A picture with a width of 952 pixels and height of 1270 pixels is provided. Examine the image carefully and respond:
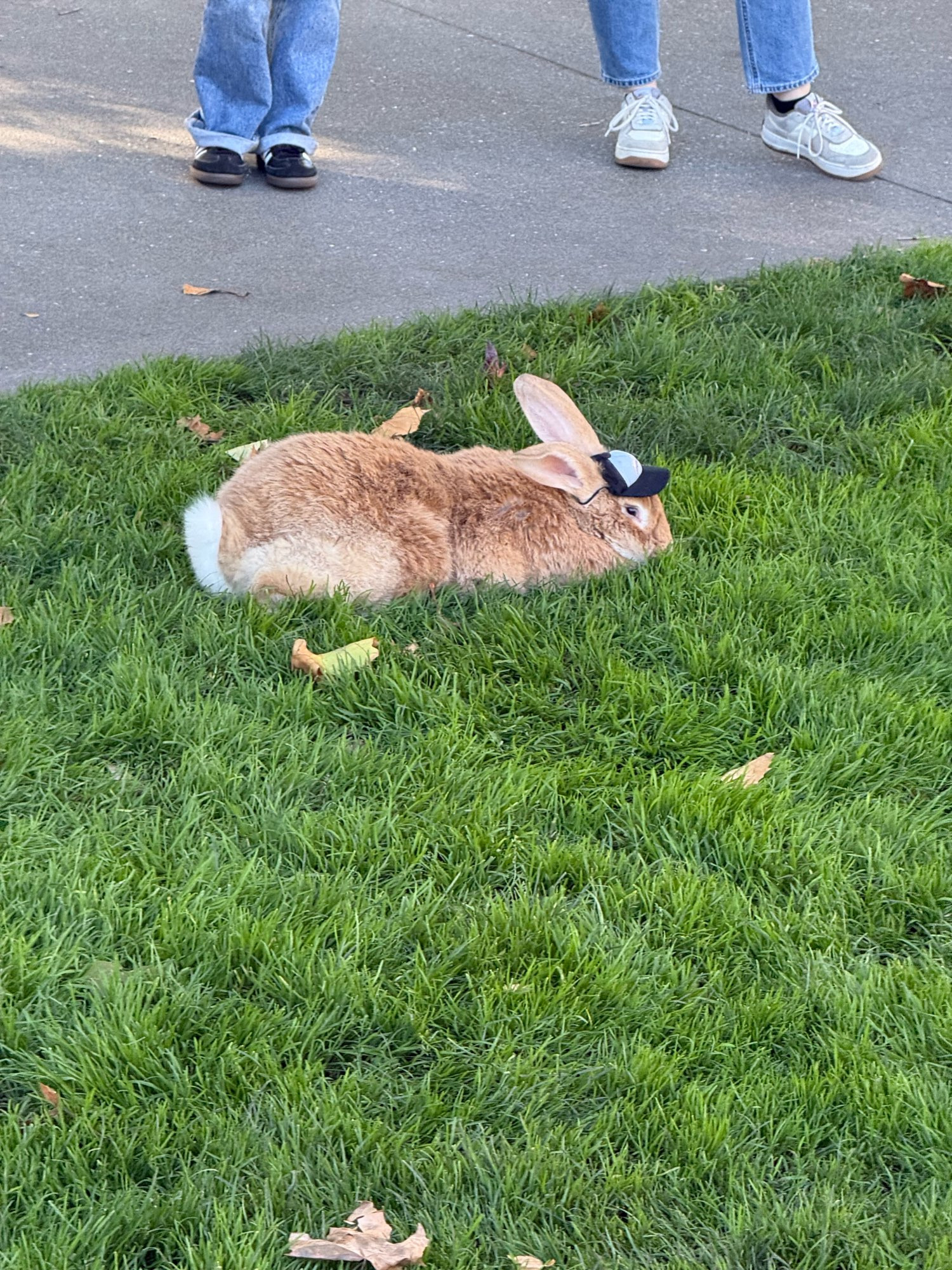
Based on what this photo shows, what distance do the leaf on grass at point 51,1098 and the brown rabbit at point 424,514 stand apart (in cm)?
154

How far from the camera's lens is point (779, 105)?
677cm

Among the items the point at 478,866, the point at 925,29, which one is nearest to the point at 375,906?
the point at 478,866

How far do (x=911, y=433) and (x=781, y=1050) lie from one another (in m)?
2.58

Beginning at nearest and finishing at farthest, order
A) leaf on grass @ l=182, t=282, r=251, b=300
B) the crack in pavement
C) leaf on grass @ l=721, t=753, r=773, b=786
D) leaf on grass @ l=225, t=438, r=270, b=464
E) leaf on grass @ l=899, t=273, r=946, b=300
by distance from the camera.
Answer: leaf on grass @ l=721, t=753, r=773, b=786
leaf on grass @ l=225, t=438, r=270, b=464
leaf on grass @ l=899, t=273, r=946, b=300
leaf on grass @ l=182, t=282, r=251, b=300
the crack in pavement

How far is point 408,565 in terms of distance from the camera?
12.0 ft

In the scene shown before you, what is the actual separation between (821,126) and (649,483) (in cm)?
376

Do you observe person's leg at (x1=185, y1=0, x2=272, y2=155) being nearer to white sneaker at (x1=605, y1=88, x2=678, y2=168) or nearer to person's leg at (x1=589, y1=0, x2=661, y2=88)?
person's leg at (x1=589, y1=0, x2=661, y2=88)

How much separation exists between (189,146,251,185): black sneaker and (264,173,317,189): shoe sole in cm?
17

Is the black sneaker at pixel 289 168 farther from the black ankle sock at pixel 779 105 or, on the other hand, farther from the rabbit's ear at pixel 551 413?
the rabbit's ear at pixel 551 413

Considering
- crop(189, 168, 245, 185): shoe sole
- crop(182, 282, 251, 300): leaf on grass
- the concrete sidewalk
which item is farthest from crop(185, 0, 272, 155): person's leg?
crop(182, 282, 251, 300): leaf on grass

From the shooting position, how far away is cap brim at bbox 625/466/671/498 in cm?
379

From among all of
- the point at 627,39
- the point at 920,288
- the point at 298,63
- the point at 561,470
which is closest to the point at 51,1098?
the point at 561,470

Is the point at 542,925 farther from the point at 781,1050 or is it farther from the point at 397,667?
the point at 397,667

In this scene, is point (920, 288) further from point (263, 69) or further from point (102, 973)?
point (102, 973)
